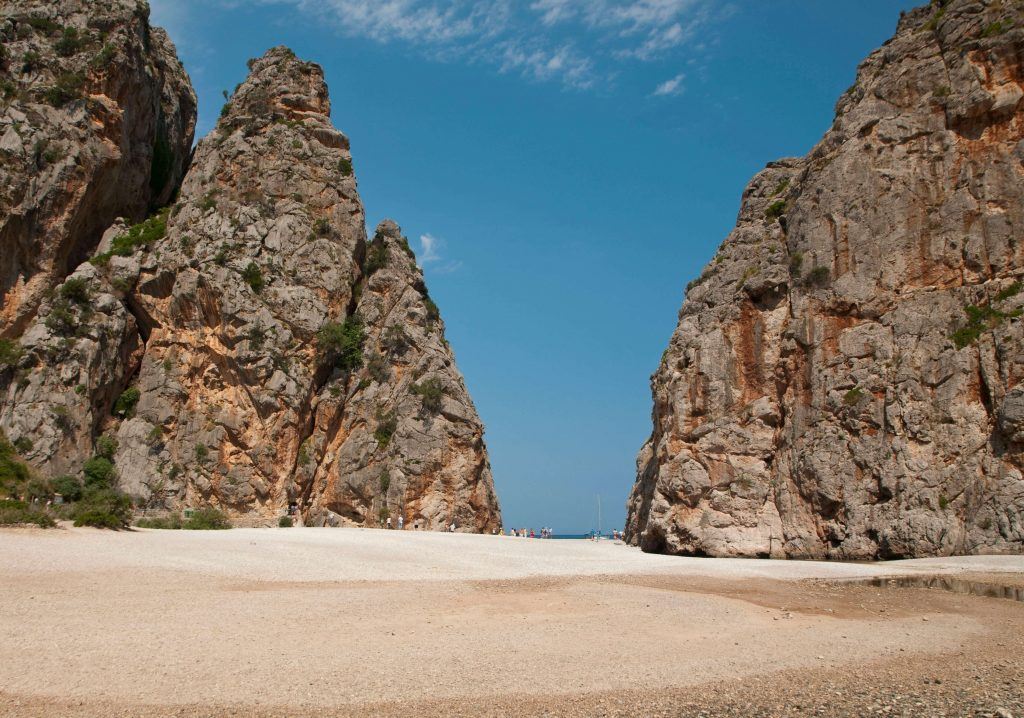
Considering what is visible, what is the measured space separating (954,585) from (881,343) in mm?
12193

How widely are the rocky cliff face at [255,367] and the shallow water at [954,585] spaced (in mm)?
25967

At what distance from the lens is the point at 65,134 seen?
4019cm

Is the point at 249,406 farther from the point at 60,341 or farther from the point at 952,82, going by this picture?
the point at 952,82

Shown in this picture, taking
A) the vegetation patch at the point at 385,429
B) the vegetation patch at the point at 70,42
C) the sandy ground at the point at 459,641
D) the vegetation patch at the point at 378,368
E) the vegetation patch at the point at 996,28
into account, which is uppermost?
the vegetation patch at the point at 70,42

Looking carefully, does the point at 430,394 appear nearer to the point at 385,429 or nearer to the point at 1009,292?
the point at 385,429

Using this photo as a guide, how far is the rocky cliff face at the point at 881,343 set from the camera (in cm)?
2423

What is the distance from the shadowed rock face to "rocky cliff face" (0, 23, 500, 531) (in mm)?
1607

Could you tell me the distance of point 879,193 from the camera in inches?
1142

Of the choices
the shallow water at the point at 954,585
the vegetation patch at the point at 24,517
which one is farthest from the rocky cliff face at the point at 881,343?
the vegetation patch at the point at 24,517

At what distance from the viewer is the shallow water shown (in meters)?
15.8

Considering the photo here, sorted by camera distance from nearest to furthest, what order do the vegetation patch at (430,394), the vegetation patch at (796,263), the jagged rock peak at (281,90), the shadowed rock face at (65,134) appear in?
the vegetation patch at (796,263), the shadowed rock face at (65,134), the vegetation patch at (430,394), the jagged rock peak at (281,90)

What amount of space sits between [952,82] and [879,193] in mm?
5386

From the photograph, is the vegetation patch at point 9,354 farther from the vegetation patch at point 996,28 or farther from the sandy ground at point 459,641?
the vegetation patch at point 996,28

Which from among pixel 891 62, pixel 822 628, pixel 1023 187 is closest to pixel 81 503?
pixel 822 628
